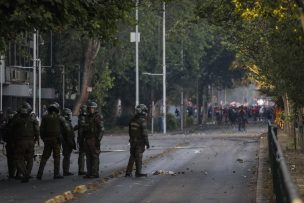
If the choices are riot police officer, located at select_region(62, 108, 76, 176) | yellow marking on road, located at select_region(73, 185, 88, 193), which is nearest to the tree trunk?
riot police officer, located at select_region(62, 108, 76, 176)

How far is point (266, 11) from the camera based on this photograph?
61.1 feet

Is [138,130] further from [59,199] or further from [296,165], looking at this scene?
[59,199]

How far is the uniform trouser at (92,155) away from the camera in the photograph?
63.2 ft

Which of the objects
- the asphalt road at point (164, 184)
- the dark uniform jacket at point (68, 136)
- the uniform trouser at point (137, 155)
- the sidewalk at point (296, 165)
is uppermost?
the dark uniform jacket at point (68, 136)

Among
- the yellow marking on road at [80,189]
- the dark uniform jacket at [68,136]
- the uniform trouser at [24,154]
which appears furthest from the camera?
the dark uniform jacket at [68,136]

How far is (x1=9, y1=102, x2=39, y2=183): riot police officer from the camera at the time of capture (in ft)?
62.8

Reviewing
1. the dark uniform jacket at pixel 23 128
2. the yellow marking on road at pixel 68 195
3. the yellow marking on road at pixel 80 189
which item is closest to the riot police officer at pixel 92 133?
the dark uniform jacket at pixel 23 128

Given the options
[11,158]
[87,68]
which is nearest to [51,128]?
[11,158]

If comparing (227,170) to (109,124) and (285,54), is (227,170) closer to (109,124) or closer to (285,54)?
(285,54)

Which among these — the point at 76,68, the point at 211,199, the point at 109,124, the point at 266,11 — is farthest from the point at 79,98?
the point at 211,199

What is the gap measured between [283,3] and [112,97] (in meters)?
50.5

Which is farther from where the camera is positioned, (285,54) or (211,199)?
(285,54)

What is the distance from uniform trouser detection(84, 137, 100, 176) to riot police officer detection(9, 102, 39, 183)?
1252mm

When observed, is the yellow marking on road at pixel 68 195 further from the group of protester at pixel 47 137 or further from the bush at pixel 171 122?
the bush at pixel 171 122
